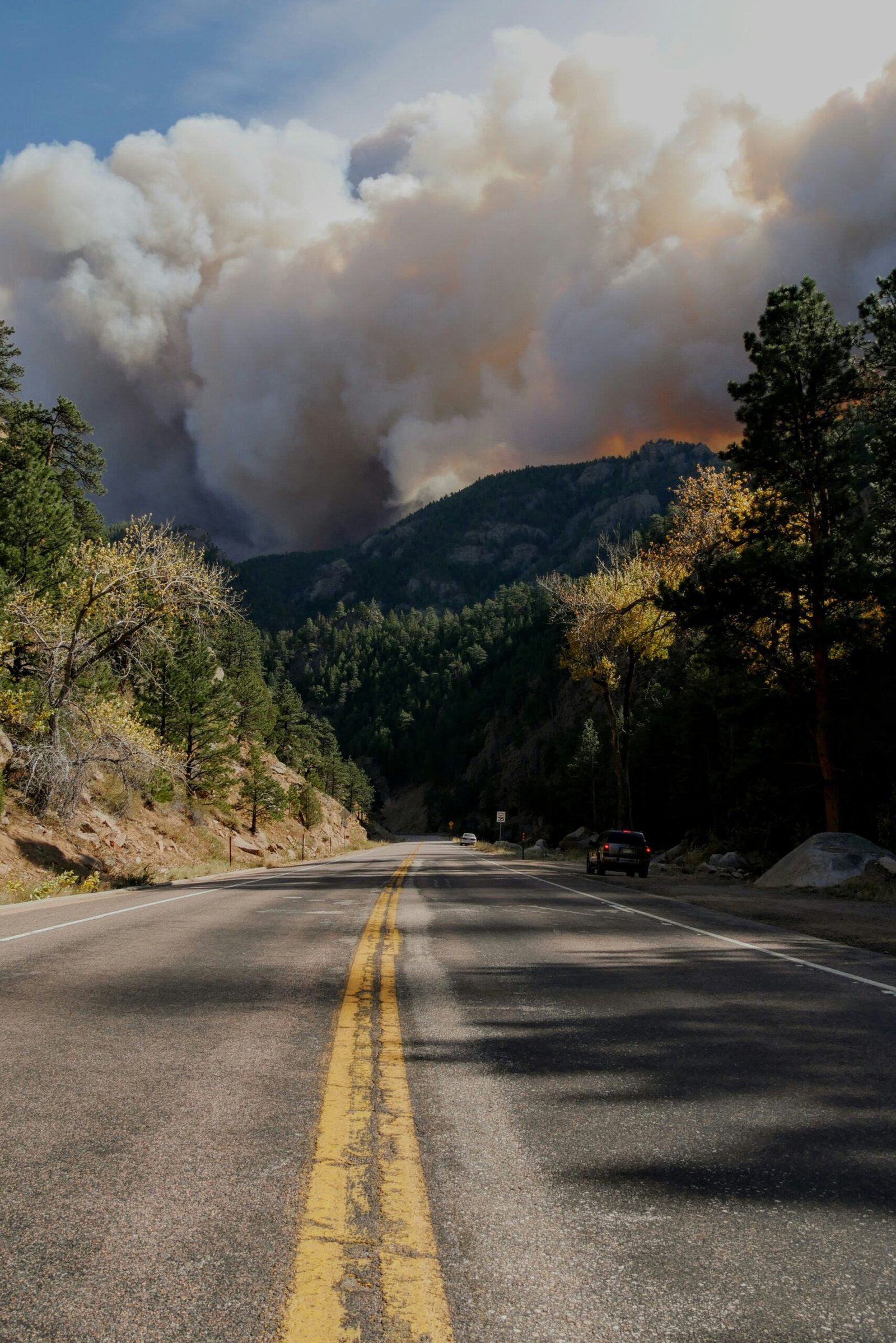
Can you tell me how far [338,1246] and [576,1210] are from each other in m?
0.86

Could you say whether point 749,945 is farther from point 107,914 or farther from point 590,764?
point 590,764

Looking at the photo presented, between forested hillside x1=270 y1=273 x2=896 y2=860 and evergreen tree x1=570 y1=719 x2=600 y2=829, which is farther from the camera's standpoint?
evergreen tree x1=570 y1=719 x2=600 y2=829

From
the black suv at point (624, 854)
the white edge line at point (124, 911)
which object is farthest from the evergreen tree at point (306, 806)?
the white edge line at point (124, 911)

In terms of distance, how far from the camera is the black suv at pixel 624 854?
94.7 feet

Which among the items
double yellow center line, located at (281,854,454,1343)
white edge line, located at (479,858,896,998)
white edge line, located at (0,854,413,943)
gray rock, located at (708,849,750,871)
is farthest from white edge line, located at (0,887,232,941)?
gray rock, located at (708,849,750,871)

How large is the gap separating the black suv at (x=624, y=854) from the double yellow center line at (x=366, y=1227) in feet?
81.1

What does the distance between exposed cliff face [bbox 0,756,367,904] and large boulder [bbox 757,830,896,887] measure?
668 inches

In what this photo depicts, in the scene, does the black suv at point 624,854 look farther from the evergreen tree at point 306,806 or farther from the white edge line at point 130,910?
the evergreen tree at point 306,806

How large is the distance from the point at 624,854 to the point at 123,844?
19166 mm

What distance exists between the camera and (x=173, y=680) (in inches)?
1881

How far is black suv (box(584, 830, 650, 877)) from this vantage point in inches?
1136

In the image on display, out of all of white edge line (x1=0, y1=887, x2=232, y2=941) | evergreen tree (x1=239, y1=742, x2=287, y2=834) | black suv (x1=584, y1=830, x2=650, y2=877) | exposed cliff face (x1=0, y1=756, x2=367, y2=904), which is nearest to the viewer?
white edge line (x1=0, y1=887, x2=232, y2=941)

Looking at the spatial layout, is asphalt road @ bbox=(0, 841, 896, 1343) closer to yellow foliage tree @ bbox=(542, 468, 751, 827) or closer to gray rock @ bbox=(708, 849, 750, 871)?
gray rock @ bbox=(708, 849, 750, 871)

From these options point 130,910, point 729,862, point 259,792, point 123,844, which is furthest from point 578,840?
point 130,910
